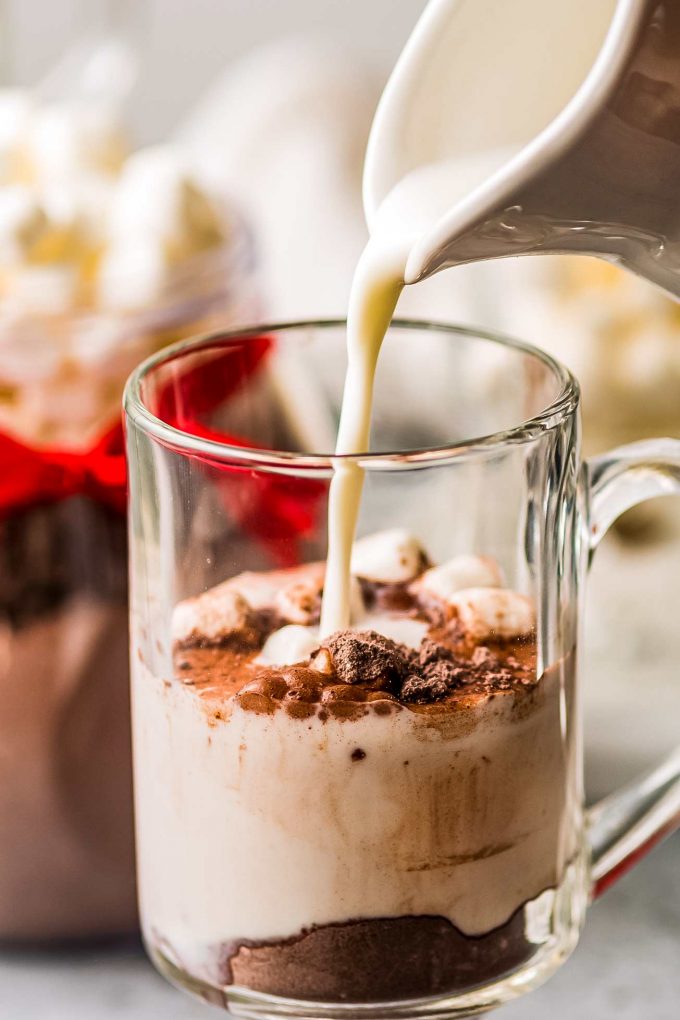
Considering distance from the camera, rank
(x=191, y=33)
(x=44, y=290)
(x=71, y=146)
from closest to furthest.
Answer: (x=44, y=290), (x=71, y=146), (x=191, y=33)

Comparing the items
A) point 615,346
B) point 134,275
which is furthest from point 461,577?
point 615,346

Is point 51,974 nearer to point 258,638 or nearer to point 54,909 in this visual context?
point 54,909

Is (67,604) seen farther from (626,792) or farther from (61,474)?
(626,792)

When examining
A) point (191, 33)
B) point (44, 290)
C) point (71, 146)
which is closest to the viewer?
point (44, 290)

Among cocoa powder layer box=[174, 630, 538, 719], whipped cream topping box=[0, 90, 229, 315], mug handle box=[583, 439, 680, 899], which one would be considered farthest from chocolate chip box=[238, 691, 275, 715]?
whipped cream topping box=[0, 90, 229, 315]

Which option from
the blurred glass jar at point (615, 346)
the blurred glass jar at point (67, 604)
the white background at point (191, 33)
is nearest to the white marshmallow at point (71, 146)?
the blurred glass jar at point (67, 604)

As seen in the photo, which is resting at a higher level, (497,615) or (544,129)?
(544,129)

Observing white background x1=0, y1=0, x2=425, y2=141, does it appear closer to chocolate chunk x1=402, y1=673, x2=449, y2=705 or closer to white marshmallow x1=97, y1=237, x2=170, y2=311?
white marshmallow x1=97, y1=237, x2=170, y2=311

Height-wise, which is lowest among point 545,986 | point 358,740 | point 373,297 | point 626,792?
point 545,986

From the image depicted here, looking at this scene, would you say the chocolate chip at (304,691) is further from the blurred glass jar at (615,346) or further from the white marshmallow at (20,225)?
the blurred glass jar at (615,346)
